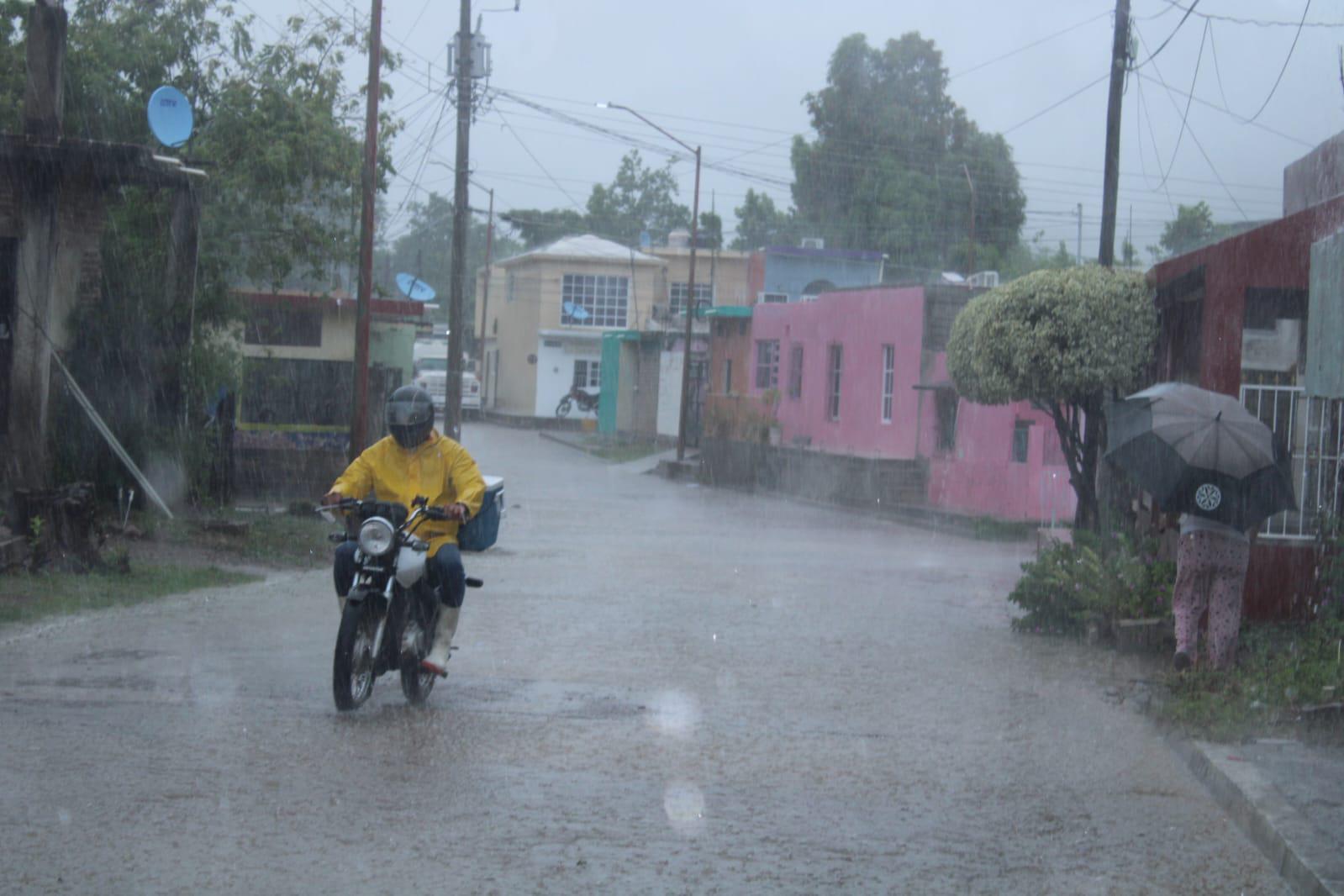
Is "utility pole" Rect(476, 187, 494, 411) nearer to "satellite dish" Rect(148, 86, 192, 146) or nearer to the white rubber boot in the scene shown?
"satellite dish" Rect(148, 86, 192, 146)

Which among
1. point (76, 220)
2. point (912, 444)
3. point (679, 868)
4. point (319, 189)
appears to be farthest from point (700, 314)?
point (679, 868)

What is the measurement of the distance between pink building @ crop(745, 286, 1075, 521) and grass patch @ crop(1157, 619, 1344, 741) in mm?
13556

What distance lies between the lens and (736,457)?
35656mm

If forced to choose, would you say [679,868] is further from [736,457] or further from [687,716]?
[736,457]

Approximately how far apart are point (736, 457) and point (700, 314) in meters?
10.1

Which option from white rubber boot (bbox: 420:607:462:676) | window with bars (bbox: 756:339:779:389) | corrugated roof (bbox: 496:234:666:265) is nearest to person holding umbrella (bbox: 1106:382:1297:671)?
white rubber boot (bbox: 420:607:462:676)

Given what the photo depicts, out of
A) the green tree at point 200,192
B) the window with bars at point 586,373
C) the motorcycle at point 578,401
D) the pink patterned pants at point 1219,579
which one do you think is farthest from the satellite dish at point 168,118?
the window with bars at point 586,373

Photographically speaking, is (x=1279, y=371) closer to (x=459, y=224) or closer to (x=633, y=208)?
(x=459, y=224)

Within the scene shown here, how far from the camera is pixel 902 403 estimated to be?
32219 millimetres

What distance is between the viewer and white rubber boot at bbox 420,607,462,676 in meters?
8.18

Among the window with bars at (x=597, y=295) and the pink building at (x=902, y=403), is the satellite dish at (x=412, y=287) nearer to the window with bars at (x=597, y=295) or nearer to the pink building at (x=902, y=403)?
the pink building at (x=902, y=403)

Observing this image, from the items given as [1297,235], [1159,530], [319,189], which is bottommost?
[1159,530]

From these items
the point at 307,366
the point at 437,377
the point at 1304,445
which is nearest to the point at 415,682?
the point at 1304,445

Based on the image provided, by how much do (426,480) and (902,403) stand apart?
81.2ft
